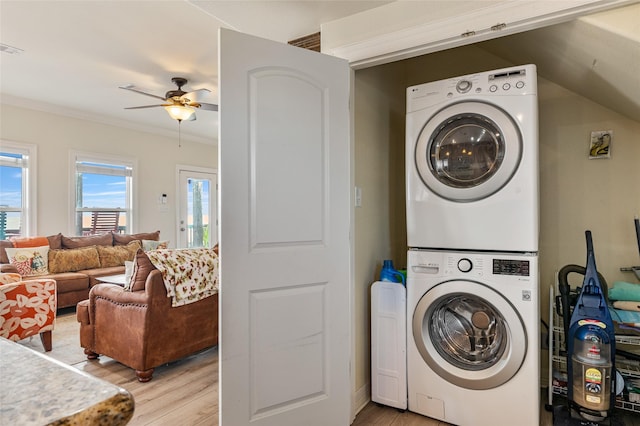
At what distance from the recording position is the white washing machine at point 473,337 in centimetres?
189

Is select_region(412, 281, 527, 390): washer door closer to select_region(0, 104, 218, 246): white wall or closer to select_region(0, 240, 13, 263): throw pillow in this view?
select_region(0, 240, 13, 263): throw pillow

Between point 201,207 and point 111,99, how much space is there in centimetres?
306

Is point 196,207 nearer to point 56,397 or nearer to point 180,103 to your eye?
point 180,103

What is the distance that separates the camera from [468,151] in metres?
2.09

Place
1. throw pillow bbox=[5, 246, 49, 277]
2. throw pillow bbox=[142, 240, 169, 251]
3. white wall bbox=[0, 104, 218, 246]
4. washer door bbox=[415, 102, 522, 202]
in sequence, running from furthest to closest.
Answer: throw pillow bbox=[142, 240, 169, 251]
white wall bbox=[0, 104, 218, 246]
throw pillow bbox=[5, 246, 49, 277]
washer door bbox=[415, 102, 522, 202]

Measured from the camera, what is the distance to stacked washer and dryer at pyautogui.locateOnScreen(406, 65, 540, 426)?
1905 millimetres

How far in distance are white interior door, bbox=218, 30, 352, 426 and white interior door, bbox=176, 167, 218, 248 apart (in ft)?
18.7

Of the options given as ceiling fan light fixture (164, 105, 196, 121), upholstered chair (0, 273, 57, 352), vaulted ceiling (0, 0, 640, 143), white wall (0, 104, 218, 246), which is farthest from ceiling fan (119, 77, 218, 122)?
white wall (0, 104, 218, 246)

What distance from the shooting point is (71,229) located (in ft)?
18.0

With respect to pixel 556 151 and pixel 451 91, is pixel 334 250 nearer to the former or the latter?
pixel 451 91

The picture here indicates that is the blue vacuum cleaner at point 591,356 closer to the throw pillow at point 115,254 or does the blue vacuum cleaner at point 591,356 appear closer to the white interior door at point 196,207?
the throw pillow at point 115,254

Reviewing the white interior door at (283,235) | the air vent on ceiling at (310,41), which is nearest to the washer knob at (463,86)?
the white interior door at (283,235)

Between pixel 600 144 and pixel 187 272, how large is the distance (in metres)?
3.00

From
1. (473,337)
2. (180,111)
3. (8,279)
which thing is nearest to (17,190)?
(8,279)
